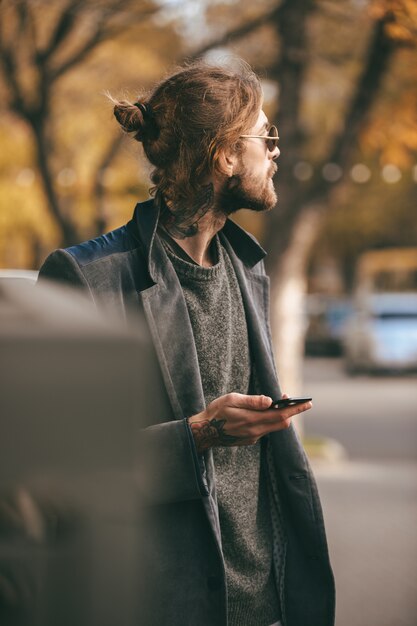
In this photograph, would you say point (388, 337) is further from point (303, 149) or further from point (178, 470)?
point (178, 470)

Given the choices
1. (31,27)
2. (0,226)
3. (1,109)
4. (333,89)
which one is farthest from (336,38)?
(0,226)

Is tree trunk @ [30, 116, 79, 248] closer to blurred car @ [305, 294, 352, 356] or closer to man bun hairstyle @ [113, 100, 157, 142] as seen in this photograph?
man bun hairstyle @ [113, 100, 157, 142]

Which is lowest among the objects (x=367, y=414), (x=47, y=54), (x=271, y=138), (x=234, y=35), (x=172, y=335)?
(x=367, y=414)

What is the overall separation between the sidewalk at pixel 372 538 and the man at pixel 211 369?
3096 mm

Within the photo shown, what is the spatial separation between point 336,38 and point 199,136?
1071 cm

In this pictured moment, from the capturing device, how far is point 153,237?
224cm

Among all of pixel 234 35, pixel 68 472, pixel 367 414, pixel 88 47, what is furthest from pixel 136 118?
pixel 367 414

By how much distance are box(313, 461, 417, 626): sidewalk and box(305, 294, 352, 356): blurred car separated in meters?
19.8

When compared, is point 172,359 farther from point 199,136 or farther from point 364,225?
point 364,225

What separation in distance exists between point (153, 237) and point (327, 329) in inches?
1147

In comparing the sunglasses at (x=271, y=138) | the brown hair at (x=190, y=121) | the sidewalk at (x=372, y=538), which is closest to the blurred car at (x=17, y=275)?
the brown hair at (x=190, y=121)

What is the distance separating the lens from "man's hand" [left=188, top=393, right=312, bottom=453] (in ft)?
6.61

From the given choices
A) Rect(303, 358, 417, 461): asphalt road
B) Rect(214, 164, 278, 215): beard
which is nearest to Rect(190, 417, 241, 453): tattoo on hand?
Rect(214, 164, 278, 215): beard

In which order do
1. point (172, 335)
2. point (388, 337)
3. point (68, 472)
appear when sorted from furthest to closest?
point (388, 337)
point (172, 335)
point (68, 472)
